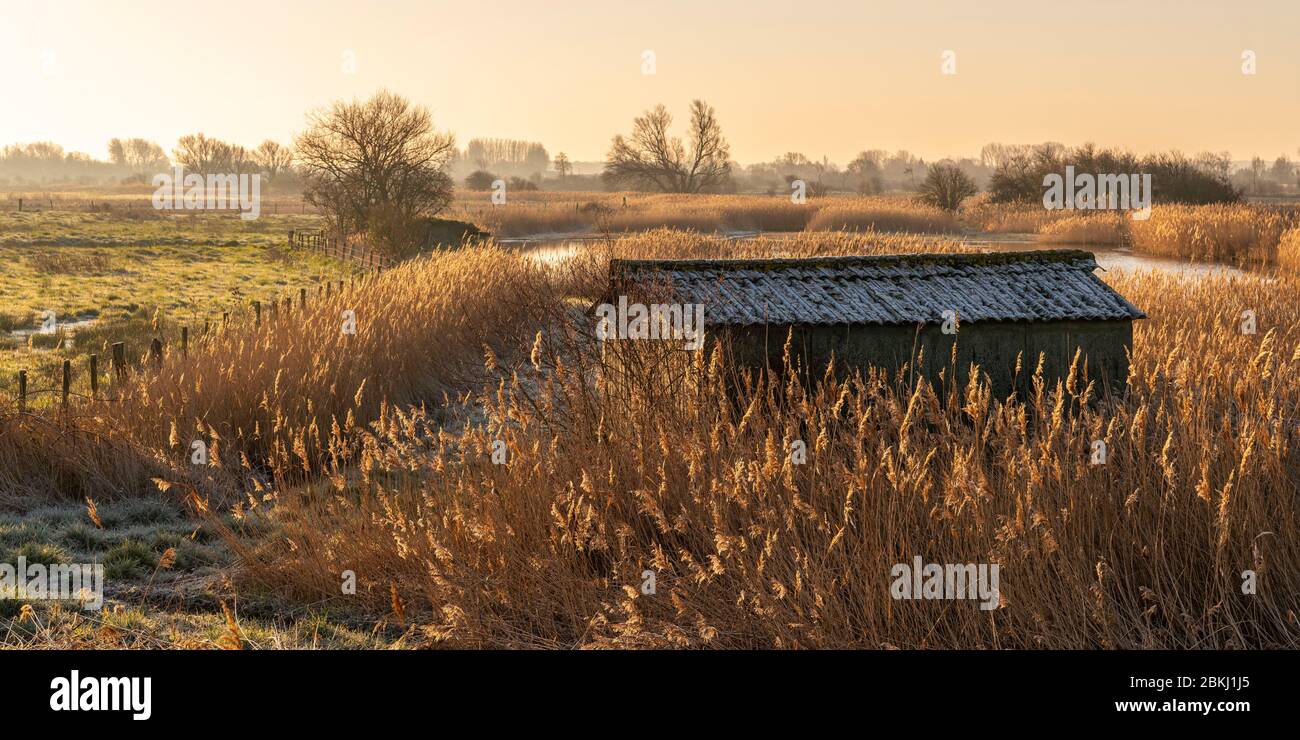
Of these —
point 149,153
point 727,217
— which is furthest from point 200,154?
point 149,153

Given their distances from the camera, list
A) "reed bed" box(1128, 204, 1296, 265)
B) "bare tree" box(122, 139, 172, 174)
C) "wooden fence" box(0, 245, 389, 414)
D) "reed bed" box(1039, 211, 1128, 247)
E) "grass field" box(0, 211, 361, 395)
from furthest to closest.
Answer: "bare tree" box(122, 139, 172, 174) → "reed bed" box(1039, 211, 1128, 247) → "reed bed" box(1128, 204, 1296, 265) → "grass field" box(0, 211, 361, 395) → "wooden fence" box(0, 245, 389, 414)

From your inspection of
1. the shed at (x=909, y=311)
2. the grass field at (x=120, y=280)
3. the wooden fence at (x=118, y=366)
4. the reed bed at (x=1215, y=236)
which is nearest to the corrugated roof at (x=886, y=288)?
the shed at (x=909, y=311)

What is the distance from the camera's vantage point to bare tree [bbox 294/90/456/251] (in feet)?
112

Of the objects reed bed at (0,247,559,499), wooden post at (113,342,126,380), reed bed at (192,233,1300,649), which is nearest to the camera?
reed bed at (192,233,1300,649)

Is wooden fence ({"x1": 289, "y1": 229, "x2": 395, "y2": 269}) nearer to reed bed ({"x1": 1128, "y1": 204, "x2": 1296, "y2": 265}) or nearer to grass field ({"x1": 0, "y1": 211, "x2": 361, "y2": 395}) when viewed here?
grass field ({"x1": 0, "y1": 211, "x2": 361, "y2": 395})

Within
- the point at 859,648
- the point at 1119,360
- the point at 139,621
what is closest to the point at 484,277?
the point at 1119,360

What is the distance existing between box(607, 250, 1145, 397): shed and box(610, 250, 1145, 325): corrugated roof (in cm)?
1

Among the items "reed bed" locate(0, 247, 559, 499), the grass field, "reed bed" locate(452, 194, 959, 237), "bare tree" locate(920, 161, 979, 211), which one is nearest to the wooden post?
"reed bed" locate(0, 247, 559, 499)

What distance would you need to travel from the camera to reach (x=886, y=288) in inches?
354

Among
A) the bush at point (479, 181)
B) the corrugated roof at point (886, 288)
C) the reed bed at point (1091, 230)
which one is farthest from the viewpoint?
the bush at point (479, 181)

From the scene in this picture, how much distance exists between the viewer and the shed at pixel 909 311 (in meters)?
8.30

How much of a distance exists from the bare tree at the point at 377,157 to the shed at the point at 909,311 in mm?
26523

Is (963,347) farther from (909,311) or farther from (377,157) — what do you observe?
(377,157)

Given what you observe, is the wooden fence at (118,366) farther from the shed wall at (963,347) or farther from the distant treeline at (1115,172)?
the distant treeline at (1115,172)
